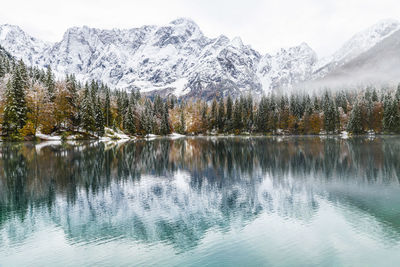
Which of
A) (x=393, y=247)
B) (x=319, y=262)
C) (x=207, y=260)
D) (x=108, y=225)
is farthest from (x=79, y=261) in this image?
(x=393, y=247)

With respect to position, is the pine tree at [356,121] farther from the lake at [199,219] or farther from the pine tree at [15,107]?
the pine tree at [15,107]

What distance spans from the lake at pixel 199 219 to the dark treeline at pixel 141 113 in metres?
60.8

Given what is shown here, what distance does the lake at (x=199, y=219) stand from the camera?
1303 centimetres

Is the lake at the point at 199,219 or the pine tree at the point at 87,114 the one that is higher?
the pine tree at the point at 87,114

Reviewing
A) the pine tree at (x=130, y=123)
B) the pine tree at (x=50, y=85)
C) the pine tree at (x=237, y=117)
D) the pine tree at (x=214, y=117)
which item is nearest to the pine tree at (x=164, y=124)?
the pine tree at (x=214, y=117)

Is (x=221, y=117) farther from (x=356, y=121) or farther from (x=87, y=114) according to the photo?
(x=87, y=114)

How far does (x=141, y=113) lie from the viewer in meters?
141

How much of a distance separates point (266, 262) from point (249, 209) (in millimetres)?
7644

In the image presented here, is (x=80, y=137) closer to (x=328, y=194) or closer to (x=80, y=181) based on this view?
(x=80, y=181)

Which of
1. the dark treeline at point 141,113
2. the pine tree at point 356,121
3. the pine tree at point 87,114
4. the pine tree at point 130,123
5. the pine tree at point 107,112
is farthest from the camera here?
the pine tree at point 356,121

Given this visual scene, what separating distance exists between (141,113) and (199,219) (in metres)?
127

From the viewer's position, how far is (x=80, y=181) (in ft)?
93.4

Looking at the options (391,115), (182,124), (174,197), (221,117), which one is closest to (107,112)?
(221,117)

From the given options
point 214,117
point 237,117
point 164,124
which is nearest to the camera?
point 164,124
